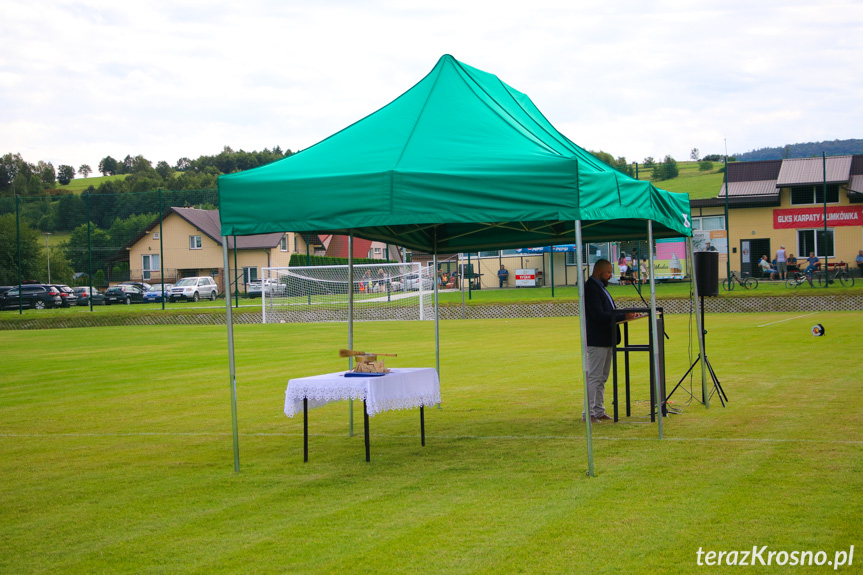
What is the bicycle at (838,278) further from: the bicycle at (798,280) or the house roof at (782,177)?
the house roof at (782,177)

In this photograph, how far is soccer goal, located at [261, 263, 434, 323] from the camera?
3669 centimetres

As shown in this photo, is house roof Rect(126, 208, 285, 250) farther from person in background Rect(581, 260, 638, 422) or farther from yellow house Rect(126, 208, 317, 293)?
person in background Rect(581, 260, 638, 422)

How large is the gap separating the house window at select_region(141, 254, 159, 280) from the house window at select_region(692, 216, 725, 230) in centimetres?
2964

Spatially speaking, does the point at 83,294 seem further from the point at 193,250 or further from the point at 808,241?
the point at 808,241

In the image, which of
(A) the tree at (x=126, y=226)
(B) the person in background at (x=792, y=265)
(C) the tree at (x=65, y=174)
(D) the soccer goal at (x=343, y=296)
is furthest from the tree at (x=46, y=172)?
(B) the person in background at (x=792, y=265)

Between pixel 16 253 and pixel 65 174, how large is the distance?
88.4m

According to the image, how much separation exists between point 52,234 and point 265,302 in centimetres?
1454

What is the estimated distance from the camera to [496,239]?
36.8 ft

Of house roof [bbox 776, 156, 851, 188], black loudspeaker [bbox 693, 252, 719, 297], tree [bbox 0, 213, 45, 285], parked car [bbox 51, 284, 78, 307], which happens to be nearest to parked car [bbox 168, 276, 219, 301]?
parked car [bbox 51, 284, 78, 307]

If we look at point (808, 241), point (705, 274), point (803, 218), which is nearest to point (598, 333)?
point (705, 274)

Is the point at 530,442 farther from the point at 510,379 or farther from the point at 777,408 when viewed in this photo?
the point at 510,379

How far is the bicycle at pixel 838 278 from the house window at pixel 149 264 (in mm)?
32744

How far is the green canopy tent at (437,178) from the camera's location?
702 centimetres

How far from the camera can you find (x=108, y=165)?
143375 millimetres
